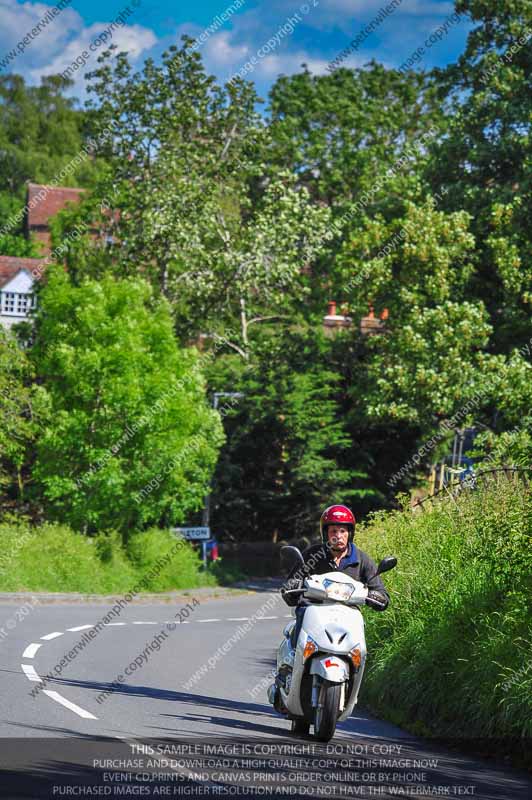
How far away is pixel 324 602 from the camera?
8633 mm

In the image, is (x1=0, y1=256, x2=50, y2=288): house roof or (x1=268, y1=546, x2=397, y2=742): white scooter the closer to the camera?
(x1=268, y1=546, x2=397, y2=742): white scooter

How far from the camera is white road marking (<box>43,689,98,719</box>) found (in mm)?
9827

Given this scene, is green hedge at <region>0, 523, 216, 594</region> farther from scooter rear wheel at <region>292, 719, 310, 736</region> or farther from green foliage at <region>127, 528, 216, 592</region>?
scooter rear wheel at <region>292, 719, 310, 736</region>

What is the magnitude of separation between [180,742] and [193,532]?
25.6 meters

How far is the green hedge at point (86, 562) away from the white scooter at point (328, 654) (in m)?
19.3

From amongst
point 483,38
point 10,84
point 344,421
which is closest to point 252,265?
point 344,421

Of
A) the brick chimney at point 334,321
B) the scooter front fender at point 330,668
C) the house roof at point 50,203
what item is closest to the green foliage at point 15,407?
the brick chimney at point 334,321

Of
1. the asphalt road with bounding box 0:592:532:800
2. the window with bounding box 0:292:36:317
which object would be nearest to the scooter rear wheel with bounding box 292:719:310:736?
the asphalt road with bounding box 0:592:532:800

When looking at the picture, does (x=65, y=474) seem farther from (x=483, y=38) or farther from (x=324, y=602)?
(x=324, y=602)

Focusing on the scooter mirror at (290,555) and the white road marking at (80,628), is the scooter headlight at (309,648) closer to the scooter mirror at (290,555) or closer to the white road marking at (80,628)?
the scooter mirror at (290,555)

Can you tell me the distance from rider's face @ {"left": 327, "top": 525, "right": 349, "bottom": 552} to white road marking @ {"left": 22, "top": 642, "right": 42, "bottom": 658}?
7.27 m

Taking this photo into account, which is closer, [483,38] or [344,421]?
[483,38]

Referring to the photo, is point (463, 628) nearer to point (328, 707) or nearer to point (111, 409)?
point (328, 707)

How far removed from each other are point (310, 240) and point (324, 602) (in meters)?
30.9
